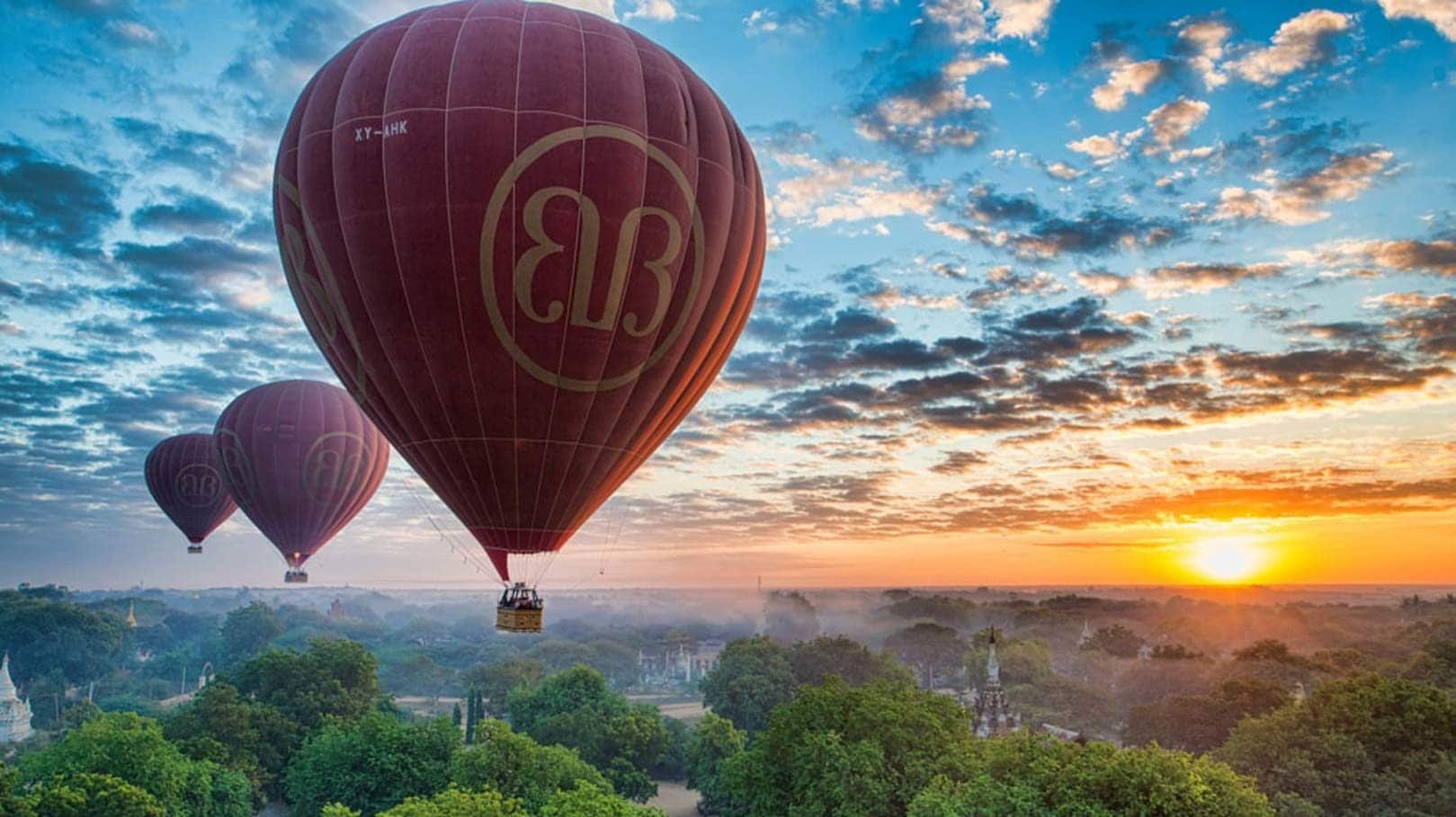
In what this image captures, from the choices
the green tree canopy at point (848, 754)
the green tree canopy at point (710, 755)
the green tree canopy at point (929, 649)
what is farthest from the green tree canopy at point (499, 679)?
the green tree canopy at point (848, 754)

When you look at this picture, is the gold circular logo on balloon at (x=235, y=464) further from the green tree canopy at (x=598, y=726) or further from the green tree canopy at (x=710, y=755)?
the green tree canopy at (x=710, y=755)

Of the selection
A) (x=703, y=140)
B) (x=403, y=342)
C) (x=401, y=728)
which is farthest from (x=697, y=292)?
(x=401, y=728)

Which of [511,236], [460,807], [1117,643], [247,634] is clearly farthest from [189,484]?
[1117,643]

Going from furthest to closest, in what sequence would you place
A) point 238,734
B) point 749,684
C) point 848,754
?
point 749,684 < point 238,734 < point 848,754

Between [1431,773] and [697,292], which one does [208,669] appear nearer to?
[697,292]

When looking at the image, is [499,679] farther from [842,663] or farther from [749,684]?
[842,663]

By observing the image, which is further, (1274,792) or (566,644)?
(566,644)

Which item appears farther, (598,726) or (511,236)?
(598,726)

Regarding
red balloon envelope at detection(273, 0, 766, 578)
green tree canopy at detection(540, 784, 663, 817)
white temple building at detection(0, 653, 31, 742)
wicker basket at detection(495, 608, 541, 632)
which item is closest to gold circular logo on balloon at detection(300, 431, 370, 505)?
green tree canopy at detection(540, 784, 663, 817)
